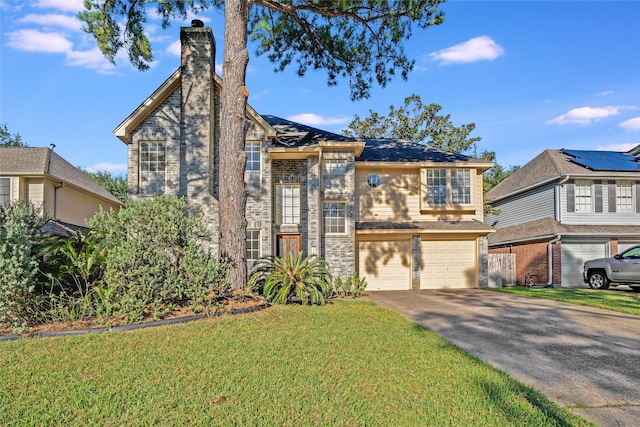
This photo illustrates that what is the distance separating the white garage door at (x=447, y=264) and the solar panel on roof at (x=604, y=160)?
25.6 feet

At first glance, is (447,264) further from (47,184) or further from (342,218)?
(47,184)

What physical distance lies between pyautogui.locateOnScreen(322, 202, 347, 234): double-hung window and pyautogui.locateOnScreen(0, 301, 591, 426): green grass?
27.7 ft

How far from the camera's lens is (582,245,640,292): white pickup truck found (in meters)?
14.0

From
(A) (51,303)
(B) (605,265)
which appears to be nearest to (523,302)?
(B) (605,265)

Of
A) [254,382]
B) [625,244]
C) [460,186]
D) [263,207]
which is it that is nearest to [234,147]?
[263,207]

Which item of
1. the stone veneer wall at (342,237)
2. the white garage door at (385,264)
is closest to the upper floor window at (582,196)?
the white garage door at (385,264)

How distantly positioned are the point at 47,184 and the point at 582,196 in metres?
23.3

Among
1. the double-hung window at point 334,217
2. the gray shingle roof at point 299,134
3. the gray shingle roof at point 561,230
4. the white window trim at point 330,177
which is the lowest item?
the gray shingle roof at point 561,230

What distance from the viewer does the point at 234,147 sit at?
348 inches

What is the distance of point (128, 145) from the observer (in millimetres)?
13250

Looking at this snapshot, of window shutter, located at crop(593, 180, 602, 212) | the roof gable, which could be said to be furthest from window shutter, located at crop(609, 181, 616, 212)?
the roof gable

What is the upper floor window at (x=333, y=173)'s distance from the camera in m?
14.4

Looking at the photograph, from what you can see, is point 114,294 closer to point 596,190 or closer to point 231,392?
point 231,392

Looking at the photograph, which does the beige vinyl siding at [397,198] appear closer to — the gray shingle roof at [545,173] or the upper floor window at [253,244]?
the upper floor window at [253,244]
